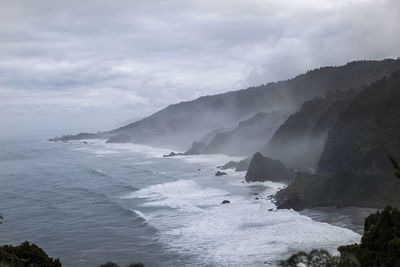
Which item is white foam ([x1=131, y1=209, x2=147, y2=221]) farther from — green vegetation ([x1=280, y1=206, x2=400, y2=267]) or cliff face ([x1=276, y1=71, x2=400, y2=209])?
green vegetation ([x1=280, y1=206, x2=400, y2=267])

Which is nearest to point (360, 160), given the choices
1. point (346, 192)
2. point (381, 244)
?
point (346, 192)

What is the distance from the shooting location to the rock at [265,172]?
269ft

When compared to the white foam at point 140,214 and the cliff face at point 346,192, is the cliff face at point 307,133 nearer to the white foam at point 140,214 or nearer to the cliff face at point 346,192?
the cliff face at point 346,192

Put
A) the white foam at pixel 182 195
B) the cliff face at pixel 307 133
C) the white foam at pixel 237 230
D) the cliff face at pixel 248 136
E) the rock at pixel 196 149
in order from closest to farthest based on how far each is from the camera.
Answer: the white foam at pixel 237 230, the white foam at pixel 182 195, the cliff face at pixel 307 133, the cliff face at pixel 248 136, the rock at pixel 196 149

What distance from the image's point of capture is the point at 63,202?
238 ft

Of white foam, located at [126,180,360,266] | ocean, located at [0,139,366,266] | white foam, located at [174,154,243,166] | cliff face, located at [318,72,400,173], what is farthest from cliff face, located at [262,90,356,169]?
white foam, located at [126,180,360,266]

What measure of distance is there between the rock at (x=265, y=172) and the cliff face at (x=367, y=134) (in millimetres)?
8029

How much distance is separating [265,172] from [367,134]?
781 inches

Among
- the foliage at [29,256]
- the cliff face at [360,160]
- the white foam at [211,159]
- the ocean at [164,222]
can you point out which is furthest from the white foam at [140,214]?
the white foam at [211,159]

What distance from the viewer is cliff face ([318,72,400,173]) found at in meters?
67.4

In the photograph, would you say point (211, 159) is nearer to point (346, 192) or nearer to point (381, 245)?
point (346, 192)

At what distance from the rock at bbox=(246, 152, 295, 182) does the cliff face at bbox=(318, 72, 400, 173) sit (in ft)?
26.3

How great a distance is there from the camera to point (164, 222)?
2208 inches

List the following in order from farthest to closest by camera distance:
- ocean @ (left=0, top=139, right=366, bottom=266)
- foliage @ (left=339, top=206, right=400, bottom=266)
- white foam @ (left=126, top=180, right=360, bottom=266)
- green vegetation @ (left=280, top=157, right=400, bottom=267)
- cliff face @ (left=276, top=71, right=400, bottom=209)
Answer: cliff face @ (left=276, top=71, right=400, bottom=209) < ocean @ (left=0, top=139, right=366, bottom=266) < white foam @ (left=126, top=180, right=360, bottom=266) < foliage @ (left=339, top=206, right=400, bottom=266) < green vegetation @ (left=280, top=157, right=400, bottom=267)
